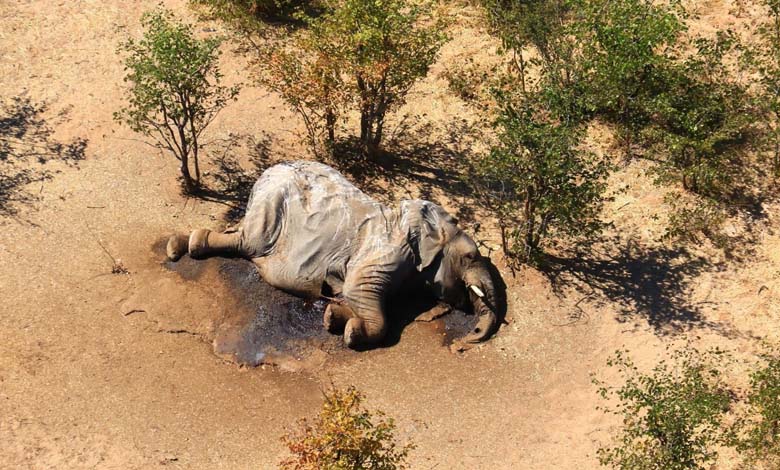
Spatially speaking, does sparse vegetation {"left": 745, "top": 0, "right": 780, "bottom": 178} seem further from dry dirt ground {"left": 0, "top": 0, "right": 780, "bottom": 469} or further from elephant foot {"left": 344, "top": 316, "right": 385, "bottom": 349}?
elephant foot {"left": 344, "top": 316, "right": 385, "bottom": 349}

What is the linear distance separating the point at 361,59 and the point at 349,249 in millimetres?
5385

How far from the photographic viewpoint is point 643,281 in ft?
69.9

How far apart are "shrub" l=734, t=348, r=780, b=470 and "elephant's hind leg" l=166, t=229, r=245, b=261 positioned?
12420 mm

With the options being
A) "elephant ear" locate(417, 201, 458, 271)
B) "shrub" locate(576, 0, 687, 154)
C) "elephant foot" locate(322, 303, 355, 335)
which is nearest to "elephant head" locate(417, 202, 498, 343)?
"elephant ear" locate(417, 201, 458, 271)

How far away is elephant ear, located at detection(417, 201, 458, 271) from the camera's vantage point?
20.0m

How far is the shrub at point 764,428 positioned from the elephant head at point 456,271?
236 inches

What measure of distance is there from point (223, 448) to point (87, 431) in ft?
9.35

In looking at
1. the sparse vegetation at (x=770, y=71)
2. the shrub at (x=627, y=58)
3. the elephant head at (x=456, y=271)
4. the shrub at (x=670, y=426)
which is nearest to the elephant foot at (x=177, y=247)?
the elephant head at (x=456, y=271)

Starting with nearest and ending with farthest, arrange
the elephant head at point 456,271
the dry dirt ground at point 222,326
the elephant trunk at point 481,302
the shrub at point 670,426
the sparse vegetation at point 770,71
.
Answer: the shrub at point 670,426 → the dry dirt ground at point 222,326 → the elephant trunk at point 481,302 → the elephant head at point 456,271 → the sparse vegetation at point 770,71

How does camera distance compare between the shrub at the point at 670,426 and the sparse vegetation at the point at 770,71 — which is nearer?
the shrub at the point at 670,426

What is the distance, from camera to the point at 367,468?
1440cm

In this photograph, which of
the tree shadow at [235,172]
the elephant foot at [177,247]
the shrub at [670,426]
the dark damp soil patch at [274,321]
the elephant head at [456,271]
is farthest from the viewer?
the tree shadow at [235,172]

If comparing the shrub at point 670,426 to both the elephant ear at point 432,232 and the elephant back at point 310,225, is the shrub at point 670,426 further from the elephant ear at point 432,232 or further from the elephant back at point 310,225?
the elephant back at point 310,225

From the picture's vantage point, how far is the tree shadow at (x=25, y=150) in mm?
22219
